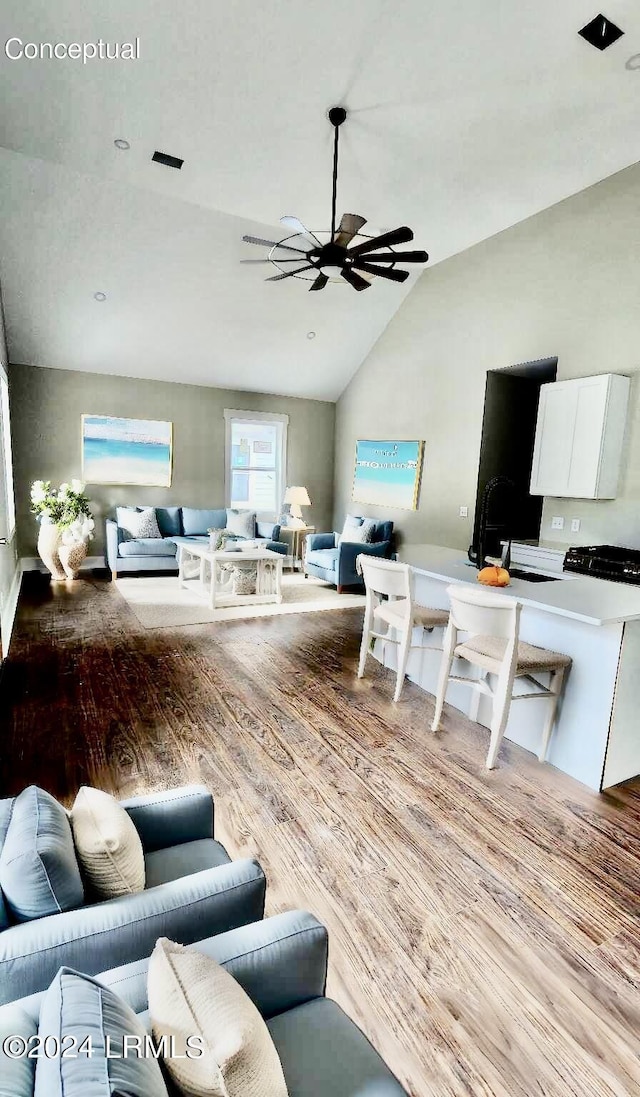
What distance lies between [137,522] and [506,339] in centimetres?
512

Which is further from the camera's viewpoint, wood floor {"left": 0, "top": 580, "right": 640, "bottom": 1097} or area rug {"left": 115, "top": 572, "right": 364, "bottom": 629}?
area rug {"left": 115, "top": 572, "right": 364, "bottom": 629}

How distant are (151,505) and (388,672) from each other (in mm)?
5216

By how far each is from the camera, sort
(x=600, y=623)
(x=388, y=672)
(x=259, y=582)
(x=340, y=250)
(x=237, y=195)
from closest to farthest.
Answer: (x=600, y=623) < (x=340, y=250) < (x=388, y=672) < (x=237, y=195) < (x=259, y=582)

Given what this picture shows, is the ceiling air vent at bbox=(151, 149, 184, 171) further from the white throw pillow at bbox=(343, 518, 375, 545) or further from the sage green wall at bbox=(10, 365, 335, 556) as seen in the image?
the white throw pillow at bbox=(343, 518, 375, 545)

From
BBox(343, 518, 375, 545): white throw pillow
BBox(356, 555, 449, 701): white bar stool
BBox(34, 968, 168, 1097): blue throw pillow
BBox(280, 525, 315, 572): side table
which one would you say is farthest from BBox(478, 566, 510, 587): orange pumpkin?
BBox(280, 525, 315, 572): side table

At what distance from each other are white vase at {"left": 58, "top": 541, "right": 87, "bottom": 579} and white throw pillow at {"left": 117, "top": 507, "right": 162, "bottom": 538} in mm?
623

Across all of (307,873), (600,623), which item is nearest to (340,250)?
(600,623)

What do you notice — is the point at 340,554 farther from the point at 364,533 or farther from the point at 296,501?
the point at 296,501

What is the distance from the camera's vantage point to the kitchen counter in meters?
2.52

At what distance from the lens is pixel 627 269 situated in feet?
14.0

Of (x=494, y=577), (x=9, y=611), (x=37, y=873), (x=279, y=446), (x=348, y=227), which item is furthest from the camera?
(x=279, y=446)

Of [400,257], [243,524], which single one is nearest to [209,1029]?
A: [400,257]

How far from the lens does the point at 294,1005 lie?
1.09 m

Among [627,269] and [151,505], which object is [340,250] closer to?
[627,269]
